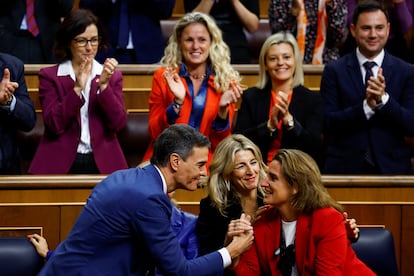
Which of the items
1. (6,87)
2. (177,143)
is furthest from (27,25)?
(177,143)

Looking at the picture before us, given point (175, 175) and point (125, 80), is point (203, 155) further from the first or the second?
point (125, 80)

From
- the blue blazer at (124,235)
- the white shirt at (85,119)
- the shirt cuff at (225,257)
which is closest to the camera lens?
the blue blazer at (124,235)

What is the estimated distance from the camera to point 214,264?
2.52 metres

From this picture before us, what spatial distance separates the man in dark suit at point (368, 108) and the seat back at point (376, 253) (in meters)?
0.72

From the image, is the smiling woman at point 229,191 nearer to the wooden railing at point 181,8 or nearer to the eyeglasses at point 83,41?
the eyeglasses at point 83,41

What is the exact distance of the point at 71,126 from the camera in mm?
3373

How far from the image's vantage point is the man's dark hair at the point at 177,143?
2502 mm

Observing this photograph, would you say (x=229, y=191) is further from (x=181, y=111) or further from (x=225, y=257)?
(x=181, y=111)

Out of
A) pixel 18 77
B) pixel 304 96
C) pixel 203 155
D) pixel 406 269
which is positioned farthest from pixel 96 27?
→ pixel 406 269

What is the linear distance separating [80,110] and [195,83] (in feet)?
1.31

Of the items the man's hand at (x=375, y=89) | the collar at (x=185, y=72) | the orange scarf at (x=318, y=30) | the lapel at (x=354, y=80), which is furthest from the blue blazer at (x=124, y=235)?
the orange scarf at (x=318, y=30)

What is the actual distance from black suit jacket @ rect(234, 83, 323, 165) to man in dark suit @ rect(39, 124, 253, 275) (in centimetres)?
78

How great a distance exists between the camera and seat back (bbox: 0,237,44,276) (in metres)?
2.66

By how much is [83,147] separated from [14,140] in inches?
9.0
